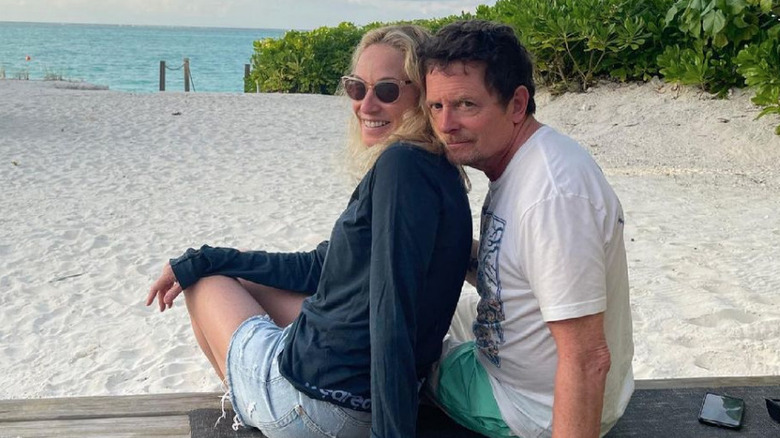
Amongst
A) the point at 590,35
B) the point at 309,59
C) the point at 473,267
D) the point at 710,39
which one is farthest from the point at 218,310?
the point at 309,59

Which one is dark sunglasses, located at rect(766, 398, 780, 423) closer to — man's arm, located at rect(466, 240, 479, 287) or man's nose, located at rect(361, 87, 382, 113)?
man's arm, located at rect(466, 240, 479, 287)

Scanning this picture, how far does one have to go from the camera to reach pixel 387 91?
2.42 meters

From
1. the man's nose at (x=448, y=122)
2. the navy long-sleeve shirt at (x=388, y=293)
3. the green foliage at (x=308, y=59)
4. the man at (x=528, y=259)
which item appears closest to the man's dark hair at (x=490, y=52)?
the man at (x=528, y=259)

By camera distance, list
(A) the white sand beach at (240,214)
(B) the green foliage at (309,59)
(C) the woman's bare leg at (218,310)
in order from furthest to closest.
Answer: (B) the green foliage at (309,59) → (A) the white sand beach at (240,214) → (C) the woman's bare leg at (218,310)

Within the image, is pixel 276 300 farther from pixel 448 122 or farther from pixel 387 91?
pixel 448 122

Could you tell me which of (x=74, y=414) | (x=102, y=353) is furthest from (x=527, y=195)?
(x=102, y=353)

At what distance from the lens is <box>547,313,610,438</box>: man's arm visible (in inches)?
70.4

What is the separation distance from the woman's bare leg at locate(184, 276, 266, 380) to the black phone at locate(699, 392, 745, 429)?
4.54ft


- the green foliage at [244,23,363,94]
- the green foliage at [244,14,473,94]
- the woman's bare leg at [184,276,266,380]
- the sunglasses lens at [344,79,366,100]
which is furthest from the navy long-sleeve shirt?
the green foliage at [244,23,363,94]

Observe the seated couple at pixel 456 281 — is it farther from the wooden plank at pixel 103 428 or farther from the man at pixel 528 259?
the wooden plank at pixel 103 428

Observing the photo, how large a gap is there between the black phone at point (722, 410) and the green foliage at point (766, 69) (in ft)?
22.2

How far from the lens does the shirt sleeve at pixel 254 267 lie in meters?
2.72

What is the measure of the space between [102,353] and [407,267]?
2.92 meters

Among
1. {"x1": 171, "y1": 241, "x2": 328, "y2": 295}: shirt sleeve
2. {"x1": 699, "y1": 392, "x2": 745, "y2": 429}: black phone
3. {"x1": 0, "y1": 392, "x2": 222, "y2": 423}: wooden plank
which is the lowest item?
{"x1": 0, "y1": 392, "x2": 222, "y2": 423}: wooden plank
